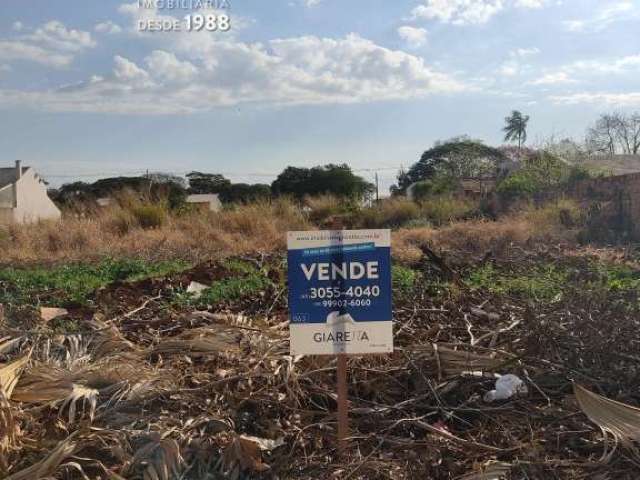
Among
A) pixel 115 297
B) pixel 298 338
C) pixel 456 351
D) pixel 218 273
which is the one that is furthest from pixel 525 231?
pixel 298 338

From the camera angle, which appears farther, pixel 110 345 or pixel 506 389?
pixel 110 345

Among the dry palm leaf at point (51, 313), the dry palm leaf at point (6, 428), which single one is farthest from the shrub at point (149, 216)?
the dry palm leaf at point (6, 428)

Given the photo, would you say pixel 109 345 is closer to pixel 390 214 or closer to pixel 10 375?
pixel 10 375

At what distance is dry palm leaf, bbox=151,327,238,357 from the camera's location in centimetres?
446

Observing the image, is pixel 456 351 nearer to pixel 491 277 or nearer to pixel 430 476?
pixel 430 476

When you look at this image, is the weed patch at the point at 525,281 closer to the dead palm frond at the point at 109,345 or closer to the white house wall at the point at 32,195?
the dead palm frond at the point at 109,345

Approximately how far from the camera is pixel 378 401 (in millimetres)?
4016

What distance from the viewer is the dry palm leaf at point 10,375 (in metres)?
3.60

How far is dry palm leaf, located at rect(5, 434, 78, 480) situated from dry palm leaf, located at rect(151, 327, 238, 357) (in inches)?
54.2

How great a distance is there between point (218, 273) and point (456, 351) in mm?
5588

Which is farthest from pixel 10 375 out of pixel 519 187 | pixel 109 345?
pixel 519 187

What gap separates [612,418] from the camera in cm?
330

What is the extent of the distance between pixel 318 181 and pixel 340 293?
41633 millimetres

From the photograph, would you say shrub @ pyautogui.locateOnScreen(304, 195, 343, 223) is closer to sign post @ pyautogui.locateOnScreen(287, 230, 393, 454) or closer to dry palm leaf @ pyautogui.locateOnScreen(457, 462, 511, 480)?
sign post @ pyautogui.locateOnScreen(287, 230, 393, 454)
